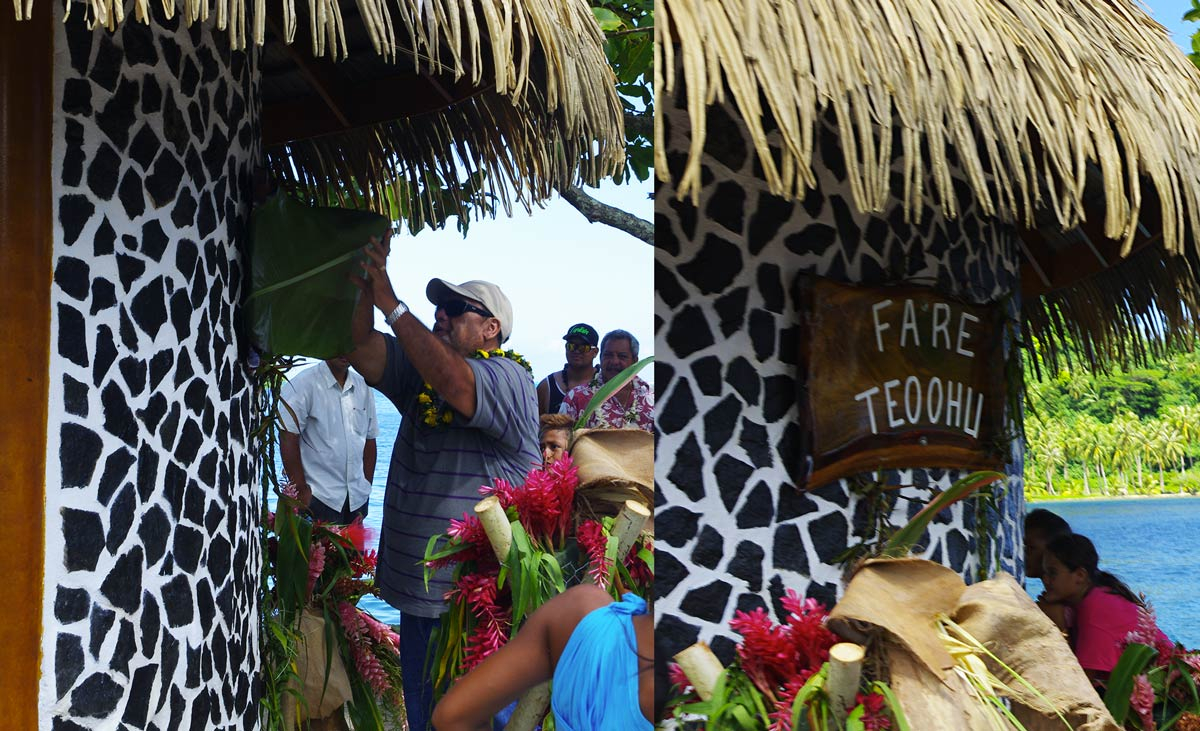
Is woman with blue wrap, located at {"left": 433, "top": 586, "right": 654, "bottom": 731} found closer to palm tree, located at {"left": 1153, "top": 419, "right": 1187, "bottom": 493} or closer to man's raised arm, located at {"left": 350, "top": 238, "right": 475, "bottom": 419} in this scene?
man's raised arm, located at {"left": 350, "top": 238, "right": 475, "bottom": 419}

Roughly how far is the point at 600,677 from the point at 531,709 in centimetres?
41

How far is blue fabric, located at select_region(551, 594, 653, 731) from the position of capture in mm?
2650

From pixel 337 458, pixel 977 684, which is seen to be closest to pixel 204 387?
pixel 977 684

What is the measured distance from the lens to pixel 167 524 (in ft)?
9.07

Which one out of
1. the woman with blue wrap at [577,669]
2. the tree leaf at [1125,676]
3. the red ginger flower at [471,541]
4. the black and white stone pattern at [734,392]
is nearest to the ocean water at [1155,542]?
the tree leaf at [1125,676]

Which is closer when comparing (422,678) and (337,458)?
(422,678)

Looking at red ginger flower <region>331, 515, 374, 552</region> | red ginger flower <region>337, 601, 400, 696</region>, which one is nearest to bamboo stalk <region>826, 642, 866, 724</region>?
red ginger flower <region>337, 601, 400, 696</region>

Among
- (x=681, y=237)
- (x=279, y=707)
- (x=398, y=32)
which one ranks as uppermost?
(x=398, y=32)

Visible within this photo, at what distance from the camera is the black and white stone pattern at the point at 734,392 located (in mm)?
2711

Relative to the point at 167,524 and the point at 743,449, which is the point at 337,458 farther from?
the point at 743,449

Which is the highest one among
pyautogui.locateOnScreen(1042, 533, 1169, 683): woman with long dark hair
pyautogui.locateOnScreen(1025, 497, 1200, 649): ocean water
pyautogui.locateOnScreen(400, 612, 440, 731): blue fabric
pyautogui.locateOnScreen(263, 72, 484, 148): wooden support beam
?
pyautogui.locateOnScreen(263, 72, 484, 148): wooden support beam

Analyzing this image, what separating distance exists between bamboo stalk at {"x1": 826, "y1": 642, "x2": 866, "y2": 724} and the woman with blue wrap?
0.44 m

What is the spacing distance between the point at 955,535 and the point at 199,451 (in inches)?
78.2

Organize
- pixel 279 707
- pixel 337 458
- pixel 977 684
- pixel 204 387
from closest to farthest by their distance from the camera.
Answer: pixel 977 684, pixel 204 387, pixel 279 707, pixel 337 458
